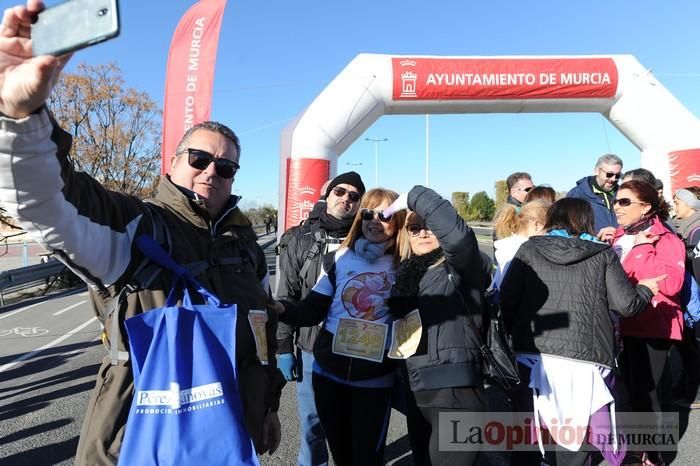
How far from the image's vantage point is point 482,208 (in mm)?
54656

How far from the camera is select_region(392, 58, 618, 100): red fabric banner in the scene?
7.38m

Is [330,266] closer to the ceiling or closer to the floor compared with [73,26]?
closer to the floor

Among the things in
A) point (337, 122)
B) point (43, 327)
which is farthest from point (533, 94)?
point (43, 327)

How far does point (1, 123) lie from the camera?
0.83 metres

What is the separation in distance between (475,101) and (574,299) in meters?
6.10

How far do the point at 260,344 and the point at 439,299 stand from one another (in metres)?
0.94

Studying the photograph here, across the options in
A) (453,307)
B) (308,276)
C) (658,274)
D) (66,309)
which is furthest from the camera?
(66,309)

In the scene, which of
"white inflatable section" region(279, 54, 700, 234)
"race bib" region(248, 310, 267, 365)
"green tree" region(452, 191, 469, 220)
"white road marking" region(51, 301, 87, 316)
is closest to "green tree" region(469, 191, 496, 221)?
"green tree" region(452, 191, 469, 220)

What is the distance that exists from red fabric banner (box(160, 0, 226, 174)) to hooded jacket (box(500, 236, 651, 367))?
550cm

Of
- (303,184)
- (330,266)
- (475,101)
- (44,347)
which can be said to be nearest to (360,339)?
(330,266)

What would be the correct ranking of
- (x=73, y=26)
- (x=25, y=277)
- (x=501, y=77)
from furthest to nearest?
(x=25, y=277)
(x=501, y=77)
(x=73, y=26)

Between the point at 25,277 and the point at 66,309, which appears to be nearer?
the point at 66,309

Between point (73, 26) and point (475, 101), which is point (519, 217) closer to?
point (73, 26)

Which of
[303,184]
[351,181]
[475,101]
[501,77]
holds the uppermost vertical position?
[501,77]
